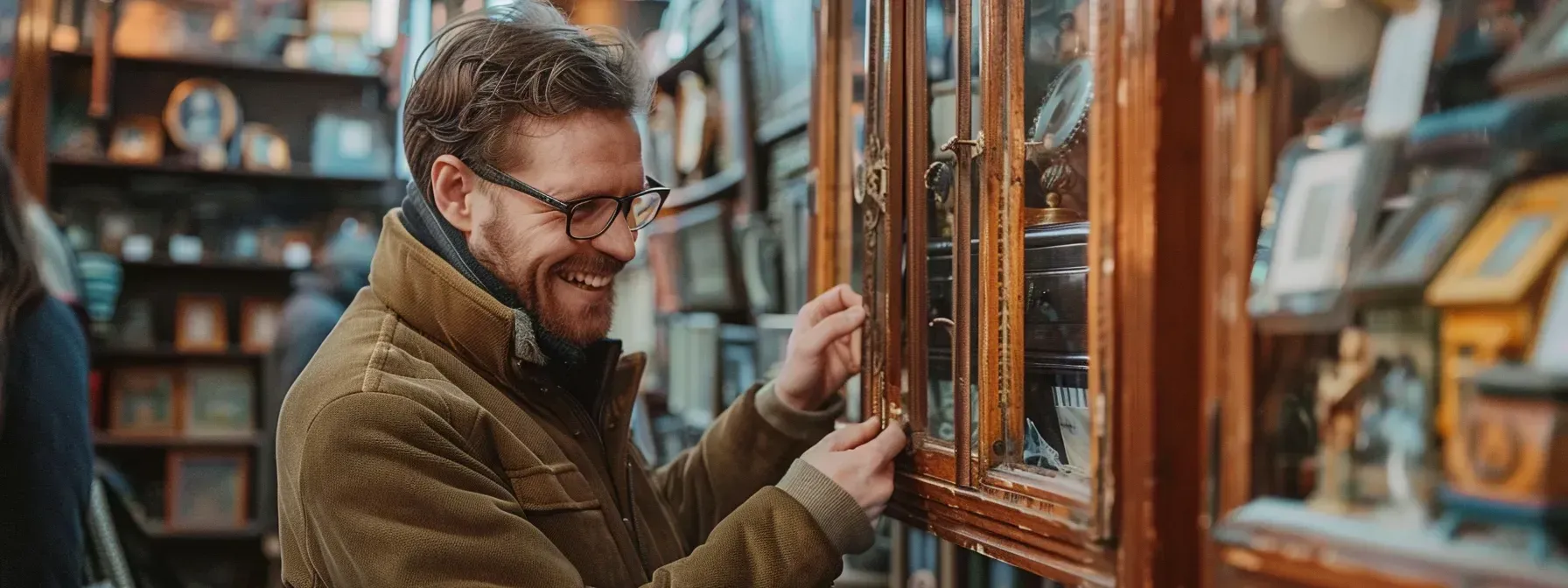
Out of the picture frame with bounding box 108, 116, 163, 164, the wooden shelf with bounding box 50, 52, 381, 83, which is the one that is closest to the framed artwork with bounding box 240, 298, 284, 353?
the picture frame with bounding box 108, 116, 163, 164

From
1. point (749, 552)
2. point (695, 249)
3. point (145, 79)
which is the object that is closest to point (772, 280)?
point (695, 249)

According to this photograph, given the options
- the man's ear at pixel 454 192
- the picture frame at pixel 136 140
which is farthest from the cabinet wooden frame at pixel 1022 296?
the picture frame at pixel 136 140

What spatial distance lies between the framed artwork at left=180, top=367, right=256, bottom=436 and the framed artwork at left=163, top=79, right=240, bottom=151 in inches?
35.9

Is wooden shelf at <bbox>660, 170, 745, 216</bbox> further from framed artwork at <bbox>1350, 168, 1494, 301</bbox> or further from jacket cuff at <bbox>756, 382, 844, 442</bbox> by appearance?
framed artwork at <bbox>1350, 168, 1494, 301</bbox>

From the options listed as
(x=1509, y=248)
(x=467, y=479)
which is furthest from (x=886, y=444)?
(x=1509, y=248)

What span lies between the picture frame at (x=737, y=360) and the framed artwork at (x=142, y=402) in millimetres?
2969

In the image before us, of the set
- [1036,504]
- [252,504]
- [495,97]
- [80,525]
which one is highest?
[495,97]

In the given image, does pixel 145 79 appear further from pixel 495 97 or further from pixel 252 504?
pixel 495 97

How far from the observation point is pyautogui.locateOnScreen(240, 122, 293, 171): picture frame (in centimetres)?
512

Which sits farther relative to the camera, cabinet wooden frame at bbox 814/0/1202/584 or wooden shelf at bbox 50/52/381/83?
wooden shelf at bbox 50/52/381/83

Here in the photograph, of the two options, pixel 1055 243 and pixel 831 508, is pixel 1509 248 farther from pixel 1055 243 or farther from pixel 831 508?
pixel 831 508

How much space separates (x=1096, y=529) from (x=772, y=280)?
1.98 meters

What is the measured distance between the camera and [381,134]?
5.34m

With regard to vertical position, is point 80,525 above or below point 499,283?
below
